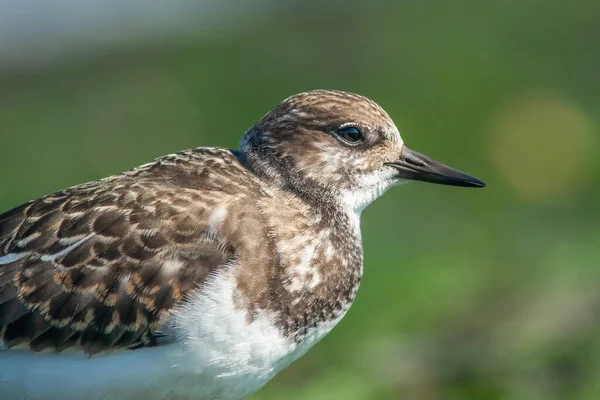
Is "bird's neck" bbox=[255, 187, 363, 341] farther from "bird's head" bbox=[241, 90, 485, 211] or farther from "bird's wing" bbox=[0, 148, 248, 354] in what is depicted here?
"bird's wing" bbox=[0, 148, 248, 354]

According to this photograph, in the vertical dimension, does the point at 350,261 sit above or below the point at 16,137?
above

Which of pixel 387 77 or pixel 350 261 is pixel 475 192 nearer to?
pixel 387 77

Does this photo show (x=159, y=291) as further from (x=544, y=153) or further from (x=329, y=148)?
(x=544, y=153)

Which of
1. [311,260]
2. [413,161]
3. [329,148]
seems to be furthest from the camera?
[413,161]

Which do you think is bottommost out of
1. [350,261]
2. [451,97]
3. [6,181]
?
[6,181]

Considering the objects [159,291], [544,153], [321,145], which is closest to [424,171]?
[321,145]

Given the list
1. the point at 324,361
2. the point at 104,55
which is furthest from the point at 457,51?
the point at 324,361

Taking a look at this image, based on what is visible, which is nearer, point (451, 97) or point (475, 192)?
point (475, 192)
